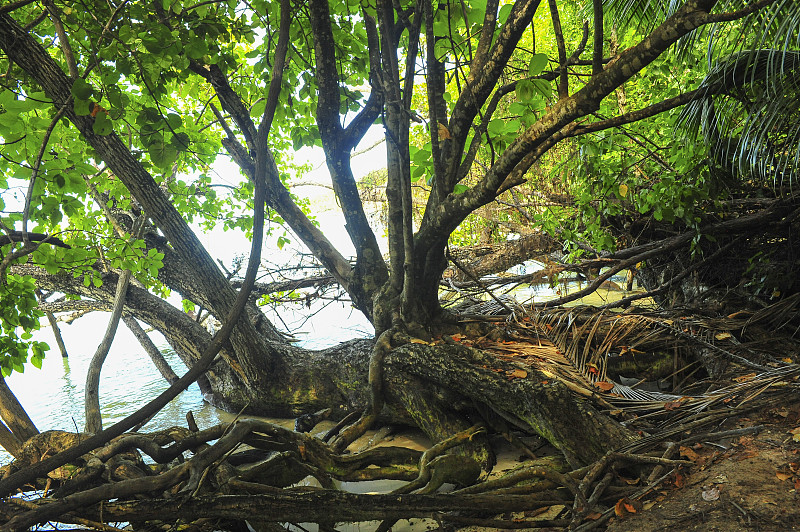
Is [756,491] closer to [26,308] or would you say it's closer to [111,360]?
[26,308]

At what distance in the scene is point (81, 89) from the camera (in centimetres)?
209

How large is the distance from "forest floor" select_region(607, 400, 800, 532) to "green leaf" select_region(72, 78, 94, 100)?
2.70 m

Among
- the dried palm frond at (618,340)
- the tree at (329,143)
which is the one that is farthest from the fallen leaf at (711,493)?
the dried palm frond at (618,340)

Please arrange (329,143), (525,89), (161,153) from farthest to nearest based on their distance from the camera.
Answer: (329,143) → (161,153) → (525,89)

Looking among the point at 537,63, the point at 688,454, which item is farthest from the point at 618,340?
the point at 537,63

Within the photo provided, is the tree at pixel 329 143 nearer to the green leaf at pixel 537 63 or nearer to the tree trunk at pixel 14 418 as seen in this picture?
the green leaf at pixel 537 63

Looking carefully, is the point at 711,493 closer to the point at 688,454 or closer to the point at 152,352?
the point at 688,454

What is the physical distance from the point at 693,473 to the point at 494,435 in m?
1.34

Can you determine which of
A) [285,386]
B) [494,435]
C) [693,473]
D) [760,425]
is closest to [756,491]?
[693,473]

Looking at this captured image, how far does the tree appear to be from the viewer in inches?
92.8

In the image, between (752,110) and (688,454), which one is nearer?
(688,454)

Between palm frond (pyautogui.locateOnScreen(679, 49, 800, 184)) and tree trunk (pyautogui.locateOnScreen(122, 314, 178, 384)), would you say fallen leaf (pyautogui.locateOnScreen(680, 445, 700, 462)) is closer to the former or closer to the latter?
palm frond (pyautogui.locateOnScreen(679, 49, 800, 184))

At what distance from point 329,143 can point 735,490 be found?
2.99 metres

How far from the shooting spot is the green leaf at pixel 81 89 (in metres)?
2.07
